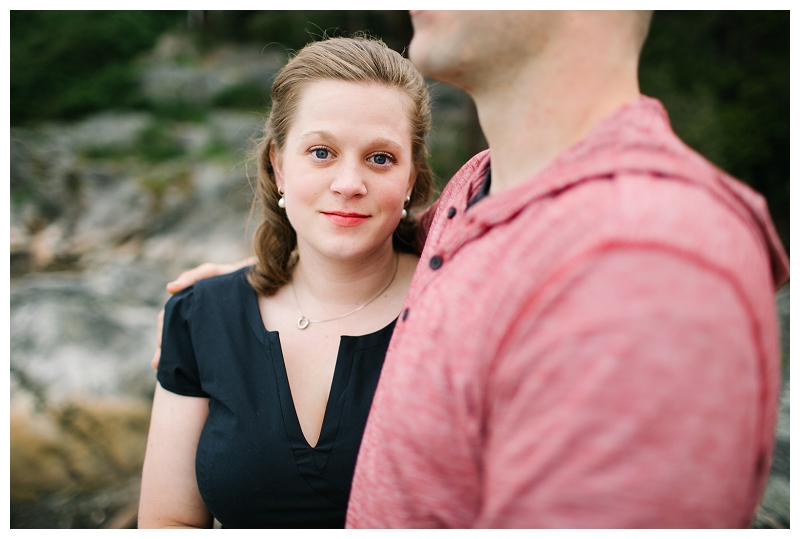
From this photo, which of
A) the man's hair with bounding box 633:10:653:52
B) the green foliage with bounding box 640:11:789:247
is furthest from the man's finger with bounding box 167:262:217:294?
the green foliage with bounding box 640:11:789:247

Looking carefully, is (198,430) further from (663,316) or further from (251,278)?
(663,316)

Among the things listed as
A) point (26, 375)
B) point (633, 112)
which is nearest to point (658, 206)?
point (633, 112)

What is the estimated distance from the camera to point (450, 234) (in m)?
1.04

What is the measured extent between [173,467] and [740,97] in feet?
20.2

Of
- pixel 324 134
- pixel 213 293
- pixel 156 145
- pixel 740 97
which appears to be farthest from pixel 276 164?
pixel 156 145

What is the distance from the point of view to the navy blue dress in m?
1.54

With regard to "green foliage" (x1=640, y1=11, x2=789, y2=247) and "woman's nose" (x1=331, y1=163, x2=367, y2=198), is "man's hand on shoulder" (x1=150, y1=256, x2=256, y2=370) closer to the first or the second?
"woman's nose" (x1=331, y1=163, x2=367, y2=198)

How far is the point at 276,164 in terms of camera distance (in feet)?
5.98

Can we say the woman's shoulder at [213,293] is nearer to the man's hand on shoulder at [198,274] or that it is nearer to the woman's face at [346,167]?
the man's hand on shoulder at [198,274]

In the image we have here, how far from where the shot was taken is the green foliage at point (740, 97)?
543 centimetres

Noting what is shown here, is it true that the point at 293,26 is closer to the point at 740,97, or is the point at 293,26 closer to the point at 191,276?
the point at 740,97

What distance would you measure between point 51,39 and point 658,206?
28.9 feet

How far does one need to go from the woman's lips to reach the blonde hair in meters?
0.33

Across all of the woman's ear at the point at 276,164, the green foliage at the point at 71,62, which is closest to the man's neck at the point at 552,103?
the woman's ear at the point at 276,164
